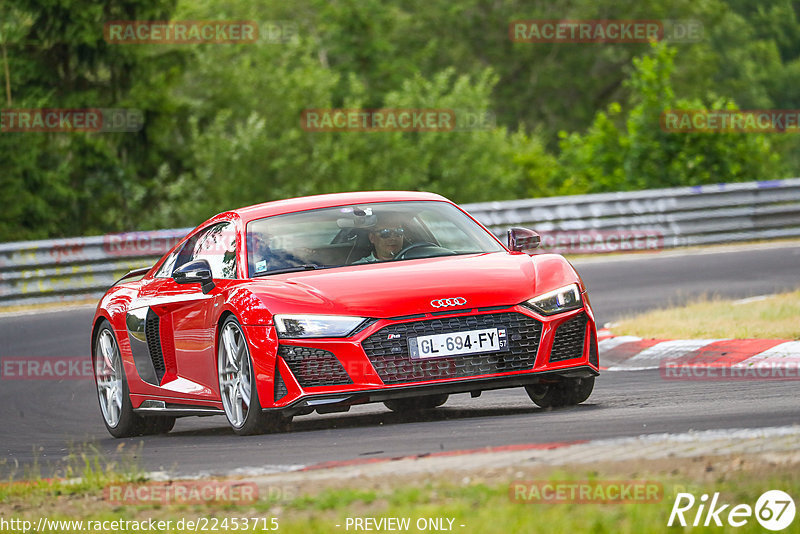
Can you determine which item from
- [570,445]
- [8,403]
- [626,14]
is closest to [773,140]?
[626,14]

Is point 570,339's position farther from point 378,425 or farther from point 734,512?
point 734,512

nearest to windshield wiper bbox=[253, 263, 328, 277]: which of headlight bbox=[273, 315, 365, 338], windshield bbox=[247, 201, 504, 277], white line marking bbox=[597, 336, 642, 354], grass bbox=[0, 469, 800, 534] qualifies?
windshield bbox=[247, 201, 504, 277]

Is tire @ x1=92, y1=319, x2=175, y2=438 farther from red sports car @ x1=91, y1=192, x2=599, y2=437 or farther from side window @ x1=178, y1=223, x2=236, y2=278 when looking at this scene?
side window @ x1=178, y1=223, x2=236, y2=278

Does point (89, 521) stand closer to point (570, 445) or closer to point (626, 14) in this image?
point (570, 445)

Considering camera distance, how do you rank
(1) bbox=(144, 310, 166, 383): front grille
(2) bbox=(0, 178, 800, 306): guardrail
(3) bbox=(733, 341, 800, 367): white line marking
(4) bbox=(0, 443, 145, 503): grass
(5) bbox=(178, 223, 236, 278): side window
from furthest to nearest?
(2) bbox=(0, 178, 800, 306): guardrail < (3) bbox=(733, 341, 800, 367): white line marking < (1) bbox=(144, 310, 166, 383): front grille < (5) bbox=(178, 223, 236, 278): side window < (4) bbox=(0, 443, 145, 503): grass

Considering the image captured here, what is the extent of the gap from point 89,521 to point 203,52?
40783 mm

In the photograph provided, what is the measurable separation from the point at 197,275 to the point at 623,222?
1496 centimetres

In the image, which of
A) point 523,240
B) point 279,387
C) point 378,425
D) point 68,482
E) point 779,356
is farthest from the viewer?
point 779,356

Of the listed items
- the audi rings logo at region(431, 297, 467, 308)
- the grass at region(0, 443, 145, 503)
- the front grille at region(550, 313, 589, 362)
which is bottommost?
the grass at region(0, 443, 145, 503)

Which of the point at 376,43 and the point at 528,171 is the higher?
the point at 376,43

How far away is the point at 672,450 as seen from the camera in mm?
5957

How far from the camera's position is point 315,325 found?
25.8 ft

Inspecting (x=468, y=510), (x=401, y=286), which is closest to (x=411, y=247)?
(x=401, y=286)

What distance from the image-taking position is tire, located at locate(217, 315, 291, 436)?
8.12m
